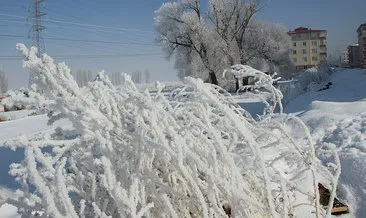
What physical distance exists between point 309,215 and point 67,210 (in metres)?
1.61

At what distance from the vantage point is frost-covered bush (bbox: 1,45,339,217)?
5.20ft

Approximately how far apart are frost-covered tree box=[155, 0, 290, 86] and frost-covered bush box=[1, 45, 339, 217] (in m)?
28.2

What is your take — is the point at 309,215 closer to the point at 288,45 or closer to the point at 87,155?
the point at 87,155

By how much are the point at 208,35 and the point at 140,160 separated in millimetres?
30602

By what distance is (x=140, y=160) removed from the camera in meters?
1.68

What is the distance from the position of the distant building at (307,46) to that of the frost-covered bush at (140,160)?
3355 inches

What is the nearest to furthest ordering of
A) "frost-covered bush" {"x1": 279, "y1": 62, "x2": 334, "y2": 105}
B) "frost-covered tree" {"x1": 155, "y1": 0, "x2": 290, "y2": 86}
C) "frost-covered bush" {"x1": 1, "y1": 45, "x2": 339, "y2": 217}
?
"frost-covered bush" {"x1": 1, "y1": 45, "x2": 339, "y2": 217}
"frost-covered bush" {"x1": 279, "y1": 62, "x2": 334, "y2": 105}
"frost-covered tree" {"x1": 155, "y1": 0, "x2": 290, "y2": 86}

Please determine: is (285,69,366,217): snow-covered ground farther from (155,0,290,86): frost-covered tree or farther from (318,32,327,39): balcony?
(318,32,327,39): balcony

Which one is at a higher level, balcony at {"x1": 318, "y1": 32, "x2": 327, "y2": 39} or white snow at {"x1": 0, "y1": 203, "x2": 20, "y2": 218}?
balcony at {"x1": 318, "y1": 32, "x2": 327, "y2": 39}

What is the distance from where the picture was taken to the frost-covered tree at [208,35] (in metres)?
31.8

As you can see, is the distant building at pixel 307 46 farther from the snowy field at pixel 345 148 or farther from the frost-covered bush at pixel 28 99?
the frost-covered bush at pixel 28 99

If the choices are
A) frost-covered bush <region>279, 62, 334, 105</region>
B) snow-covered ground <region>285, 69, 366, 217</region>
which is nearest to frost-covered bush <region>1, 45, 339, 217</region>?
snow-covered ground <region>285, 69, 366, 217</region>

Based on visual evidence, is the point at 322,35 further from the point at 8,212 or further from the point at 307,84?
the point at 8,212

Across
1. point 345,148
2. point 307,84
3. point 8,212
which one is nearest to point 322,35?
point 307,84
